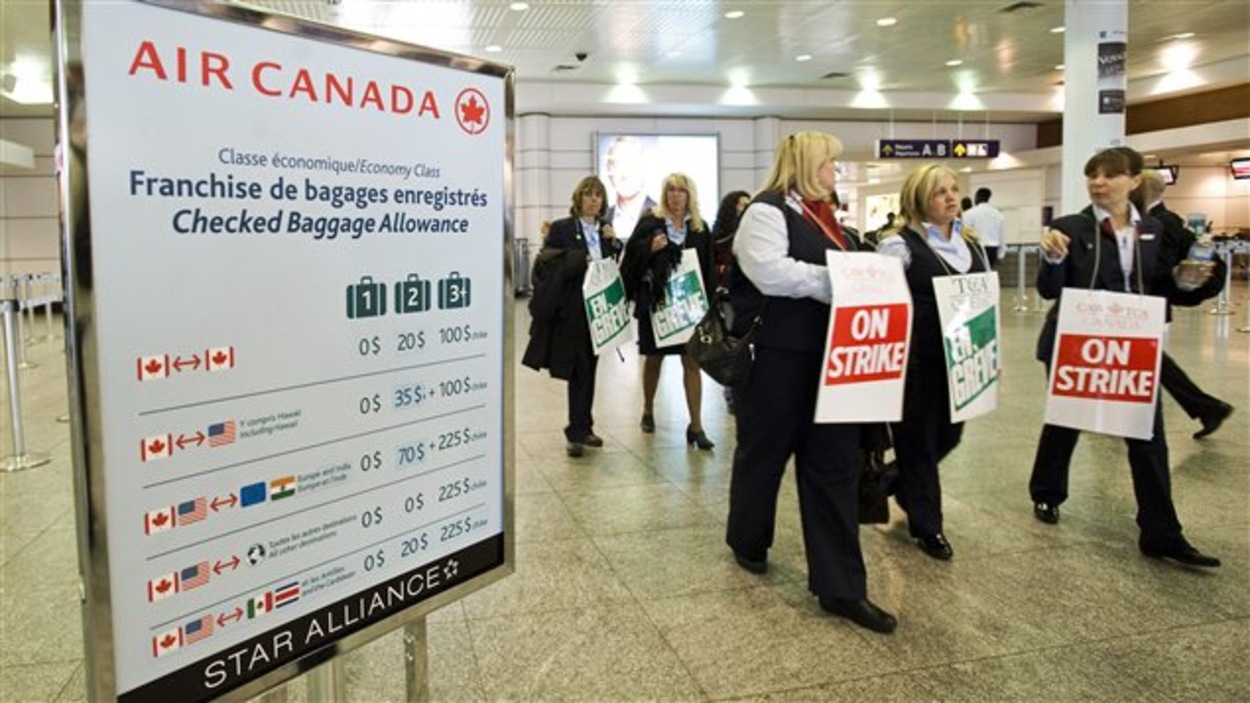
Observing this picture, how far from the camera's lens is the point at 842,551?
302 centimetres

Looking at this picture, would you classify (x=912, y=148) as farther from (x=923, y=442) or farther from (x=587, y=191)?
(x=923, y=442)

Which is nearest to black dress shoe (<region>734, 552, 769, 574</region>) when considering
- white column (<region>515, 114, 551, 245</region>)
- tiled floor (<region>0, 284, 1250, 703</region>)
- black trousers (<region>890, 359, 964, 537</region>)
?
tiled floor (<region>0, 284, 1250, 703</region>)

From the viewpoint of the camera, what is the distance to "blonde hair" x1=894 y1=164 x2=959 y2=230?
345 centimetres

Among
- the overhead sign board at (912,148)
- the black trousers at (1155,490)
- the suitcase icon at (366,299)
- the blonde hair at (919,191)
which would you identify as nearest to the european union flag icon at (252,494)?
the suitcase icon at (366,299)

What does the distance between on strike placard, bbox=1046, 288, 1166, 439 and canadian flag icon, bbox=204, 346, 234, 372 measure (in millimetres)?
3212

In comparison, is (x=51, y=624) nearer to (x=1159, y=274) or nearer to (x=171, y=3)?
(x=171, y=3)

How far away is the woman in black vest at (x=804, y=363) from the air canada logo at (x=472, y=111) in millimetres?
1544

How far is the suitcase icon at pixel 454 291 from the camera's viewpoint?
5.05ft

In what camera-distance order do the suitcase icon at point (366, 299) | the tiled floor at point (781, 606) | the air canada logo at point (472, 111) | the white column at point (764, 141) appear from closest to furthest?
1. the suitcase icon at point (366, 299)
2. the air canada logo at point (472, 111)
3. the tiled floor at point (781, 606)
4. the white column at point (764, 141)

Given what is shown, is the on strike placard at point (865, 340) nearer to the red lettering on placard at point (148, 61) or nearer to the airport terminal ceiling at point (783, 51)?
the red lettering on placard at point (148, 61)

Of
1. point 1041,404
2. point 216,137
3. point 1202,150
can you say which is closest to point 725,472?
point 1041,404

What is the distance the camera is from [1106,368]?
3.53m

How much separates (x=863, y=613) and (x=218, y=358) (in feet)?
7.61

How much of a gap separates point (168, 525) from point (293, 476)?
0.19 metres
